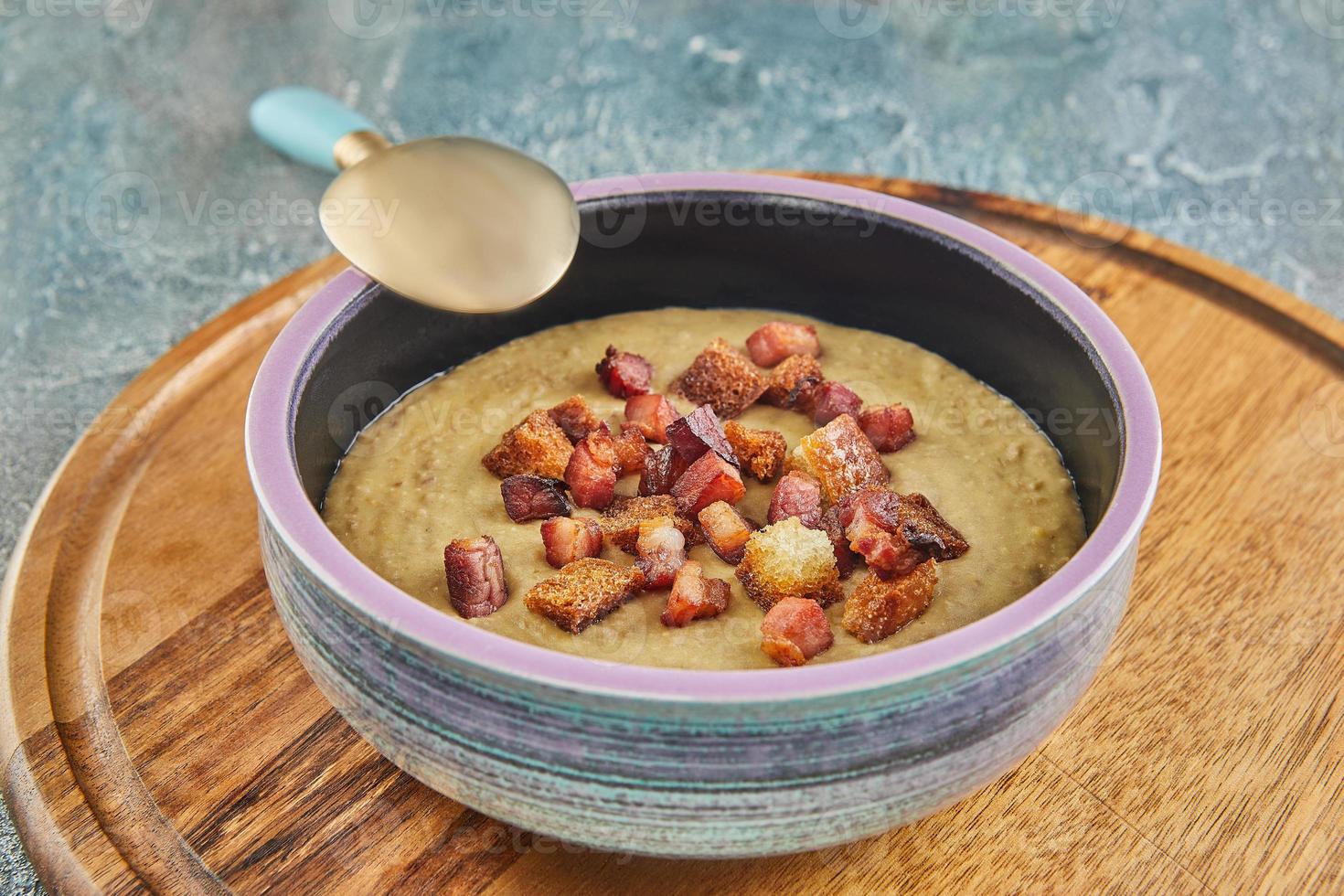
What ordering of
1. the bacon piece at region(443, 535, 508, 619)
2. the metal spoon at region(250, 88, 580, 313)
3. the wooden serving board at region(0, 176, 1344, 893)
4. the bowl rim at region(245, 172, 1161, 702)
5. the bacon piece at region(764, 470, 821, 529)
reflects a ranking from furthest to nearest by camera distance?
1. the metal spoon at region(250, 88, 580, 313)
2. the bacon piece at region(764, 470, 821, 529)
3. the bacon piece at region(443, 535, 508, 619)
4. the wooden serving board at region(0, 176, 1344, 893)
5. the bowl rim at region(245, 172, 1161, 702)

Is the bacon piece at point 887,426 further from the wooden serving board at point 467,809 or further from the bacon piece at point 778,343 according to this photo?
the wooden serving board at point 467,809

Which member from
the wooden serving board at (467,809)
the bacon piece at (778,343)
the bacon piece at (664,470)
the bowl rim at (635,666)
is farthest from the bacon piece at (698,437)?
the wooden serving board at (467,809)

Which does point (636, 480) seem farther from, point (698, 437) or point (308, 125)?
point (308, 125)

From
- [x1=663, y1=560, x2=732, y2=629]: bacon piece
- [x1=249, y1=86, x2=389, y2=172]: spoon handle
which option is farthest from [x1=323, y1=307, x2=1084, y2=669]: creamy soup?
[x1=249, y1=86, x2=389, y2=172]: spoon handle

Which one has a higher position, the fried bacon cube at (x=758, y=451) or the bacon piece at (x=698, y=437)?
the bacon piece at (x=698, y=437)

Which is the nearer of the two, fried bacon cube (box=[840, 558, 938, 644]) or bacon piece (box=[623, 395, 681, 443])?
fried bacon cube (box=[840, 558, 938, 644])

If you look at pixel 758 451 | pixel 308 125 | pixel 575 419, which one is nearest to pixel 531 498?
pixel 575 419

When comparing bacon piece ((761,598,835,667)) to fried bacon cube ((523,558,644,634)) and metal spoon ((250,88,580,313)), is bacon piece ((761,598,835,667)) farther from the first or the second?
metal spoon ((250,88,580,313))
